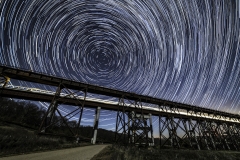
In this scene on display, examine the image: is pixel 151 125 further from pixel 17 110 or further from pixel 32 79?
pixel 17 110

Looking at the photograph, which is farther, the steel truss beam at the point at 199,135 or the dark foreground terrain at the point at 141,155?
the steel truss beam at the point at 199,135

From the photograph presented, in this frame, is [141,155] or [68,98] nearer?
[141,155]

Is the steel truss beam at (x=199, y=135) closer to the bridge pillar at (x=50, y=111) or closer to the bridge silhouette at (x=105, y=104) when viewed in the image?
the bridge silhouette at (x=105, y=104)

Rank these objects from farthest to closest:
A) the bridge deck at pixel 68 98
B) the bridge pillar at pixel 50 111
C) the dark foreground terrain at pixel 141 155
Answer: the bridge deck at pixel 68 98
the bridge pillar at pixel 50 111
the dark foreground terrain at pixel 141 155

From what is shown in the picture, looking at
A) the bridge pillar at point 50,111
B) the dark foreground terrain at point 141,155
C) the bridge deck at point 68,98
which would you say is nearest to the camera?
the dark foreground terrain at point 141,155

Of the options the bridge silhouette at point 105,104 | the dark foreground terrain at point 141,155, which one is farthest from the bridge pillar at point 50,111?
the dark foreground terrain at point 141,155

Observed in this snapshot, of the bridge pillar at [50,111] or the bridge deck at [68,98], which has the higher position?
the bridge deck at [68,98]

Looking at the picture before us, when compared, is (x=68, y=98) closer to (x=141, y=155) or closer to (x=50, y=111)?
(x=50, y=111)

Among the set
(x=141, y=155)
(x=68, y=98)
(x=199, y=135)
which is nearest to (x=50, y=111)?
(x=68, y=98)

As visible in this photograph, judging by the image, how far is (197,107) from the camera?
2492 centimetres

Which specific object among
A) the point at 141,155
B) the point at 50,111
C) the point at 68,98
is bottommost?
the point at 141,155

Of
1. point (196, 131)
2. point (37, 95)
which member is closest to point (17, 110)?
point (37, 95)

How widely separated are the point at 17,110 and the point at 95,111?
4406 cm

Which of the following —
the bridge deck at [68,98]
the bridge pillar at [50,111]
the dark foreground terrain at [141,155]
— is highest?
the bridge deck at [68,98]
